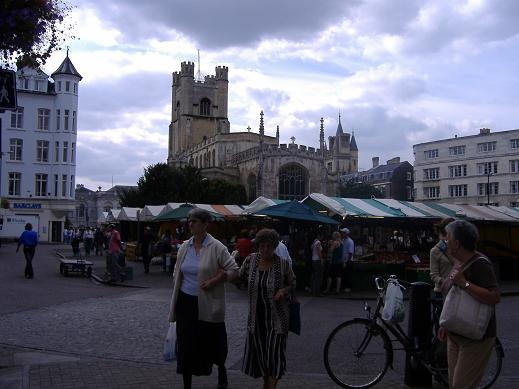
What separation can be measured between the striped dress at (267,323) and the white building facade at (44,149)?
5200 cm

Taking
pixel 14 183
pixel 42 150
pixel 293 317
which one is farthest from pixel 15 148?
pixel 293 317

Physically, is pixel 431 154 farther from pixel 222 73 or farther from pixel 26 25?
pixel 26 25

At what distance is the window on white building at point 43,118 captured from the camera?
56281 mm

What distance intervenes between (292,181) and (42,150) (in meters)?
36.1

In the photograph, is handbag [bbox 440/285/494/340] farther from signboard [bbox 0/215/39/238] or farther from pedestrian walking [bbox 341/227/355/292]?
signboard [bbox 0/215/39/238]

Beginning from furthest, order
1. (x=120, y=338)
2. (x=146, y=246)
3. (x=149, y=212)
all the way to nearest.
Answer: (x=149, y=212)
(x=146, y=246)
(x=120, y=338)

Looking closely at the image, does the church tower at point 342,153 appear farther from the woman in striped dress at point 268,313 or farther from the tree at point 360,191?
the woman in striped dress at point 268,313

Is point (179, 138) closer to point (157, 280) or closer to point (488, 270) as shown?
point (157, 280)

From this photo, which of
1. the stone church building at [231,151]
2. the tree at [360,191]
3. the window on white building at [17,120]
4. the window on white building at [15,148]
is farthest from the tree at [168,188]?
the tree at [360,191]

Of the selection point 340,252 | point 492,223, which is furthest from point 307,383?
point 492,223

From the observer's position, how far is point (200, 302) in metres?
6.00

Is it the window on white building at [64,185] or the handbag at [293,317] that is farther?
the window on white building at [64,185]

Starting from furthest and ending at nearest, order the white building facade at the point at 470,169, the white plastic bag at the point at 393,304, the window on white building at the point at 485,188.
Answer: the window on white building at the point at 485,188
the white building facade at the point at 470,169
the white plastic bag at the point at 393,304

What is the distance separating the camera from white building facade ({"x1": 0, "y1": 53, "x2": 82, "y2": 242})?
5500cm
